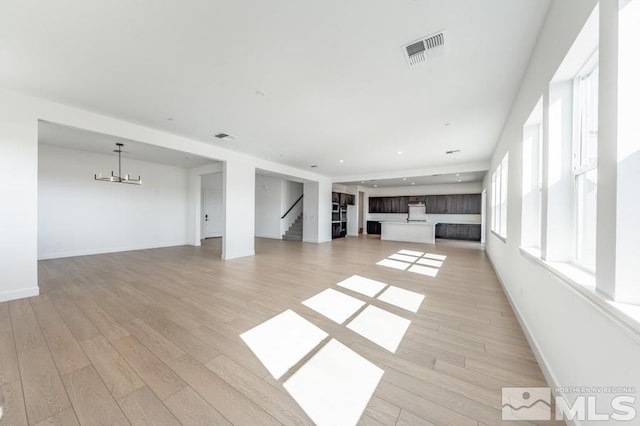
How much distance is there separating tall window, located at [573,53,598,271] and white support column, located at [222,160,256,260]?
6.19 metres

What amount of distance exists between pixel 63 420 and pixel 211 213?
905cm

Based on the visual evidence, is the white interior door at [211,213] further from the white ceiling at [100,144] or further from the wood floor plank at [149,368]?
the wood floor plank at [149,368]

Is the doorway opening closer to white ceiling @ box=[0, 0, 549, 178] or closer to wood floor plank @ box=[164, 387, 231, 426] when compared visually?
white ceiling @ box=[0, 0, 549, 178]

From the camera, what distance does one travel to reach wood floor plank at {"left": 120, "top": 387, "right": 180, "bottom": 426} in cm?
140

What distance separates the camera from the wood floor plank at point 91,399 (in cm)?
142

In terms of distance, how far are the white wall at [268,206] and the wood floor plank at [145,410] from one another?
357 inches

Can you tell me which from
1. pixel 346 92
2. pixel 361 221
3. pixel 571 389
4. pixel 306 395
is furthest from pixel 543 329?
pixel 361 221

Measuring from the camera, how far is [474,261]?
6223mm

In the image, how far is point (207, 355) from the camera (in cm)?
205

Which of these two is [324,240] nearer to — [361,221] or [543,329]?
[361,221]

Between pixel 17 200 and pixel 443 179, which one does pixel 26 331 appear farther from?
pixel 443 179

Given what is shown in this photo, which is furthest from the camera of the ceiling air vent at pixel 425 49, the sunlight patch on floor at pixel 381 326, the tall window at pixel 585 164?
the sunlight patch on floor at pixel 381 326

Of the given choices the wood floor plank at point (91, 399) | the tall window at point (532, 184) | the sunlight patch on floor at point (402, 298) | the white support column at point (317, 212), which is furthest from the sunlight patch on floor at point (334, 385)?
the white support column at point (317, 212)

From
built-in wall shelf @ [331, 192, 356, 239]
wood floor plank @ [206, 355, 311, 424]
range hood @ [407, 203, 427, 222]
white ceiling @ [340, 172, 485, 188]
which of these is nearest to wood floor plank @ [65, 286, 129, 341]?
wood floor plank @ [206, 355, 311, 424]
